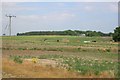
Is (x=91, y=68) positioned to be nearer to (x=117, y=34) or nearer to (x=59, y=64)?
(x=59, y=64)

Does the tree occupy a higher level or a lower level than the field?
higher

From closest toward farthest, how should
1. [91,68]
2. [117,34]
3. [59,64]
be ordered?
[91,68] → [59,64] → [117,34]

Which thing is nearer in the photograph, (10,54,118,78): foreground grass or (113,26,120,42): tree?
(10,54,118,78): foreground grass

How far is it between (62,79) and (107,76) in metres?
2.81

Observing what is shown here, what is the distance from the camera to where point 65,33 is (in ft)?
488

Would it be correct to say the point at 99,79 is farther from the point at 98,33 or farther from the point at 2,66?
the point at 98,33

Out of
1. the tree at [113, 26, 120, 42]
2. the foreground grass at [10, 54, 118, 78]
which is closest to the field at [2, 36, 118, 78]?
the foreground grass at [10, 54, 118, 78]

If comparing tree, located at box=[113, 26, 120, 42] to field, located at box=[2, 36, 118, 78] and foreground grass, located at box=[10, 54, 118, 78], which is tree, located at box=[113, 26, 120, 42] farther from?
foreground grass, located at box=[10, 54, 118, 78]

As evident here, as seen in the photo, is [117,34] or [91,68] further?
[117,34]

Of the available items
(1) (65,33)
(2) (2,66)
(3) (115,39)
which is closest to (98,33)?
(1) (65,33)

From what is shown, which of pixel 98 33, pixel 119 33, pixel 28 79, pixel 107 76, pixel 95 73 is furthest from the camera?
pixel 98 33

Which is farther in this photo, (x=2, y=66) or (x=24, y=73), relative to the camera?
(x=2, y=66)

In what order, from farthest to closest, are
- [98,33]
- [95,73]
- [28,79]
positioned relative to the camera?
[98,33]
[95,73]
[28,79]

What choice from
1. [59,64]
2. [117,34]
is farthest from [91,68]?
[117,34]
